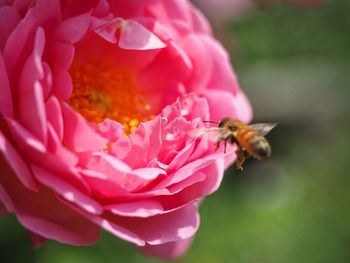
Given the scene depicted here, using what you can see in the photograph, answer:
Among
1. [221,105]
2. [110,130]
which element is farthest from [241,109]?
[110,130]

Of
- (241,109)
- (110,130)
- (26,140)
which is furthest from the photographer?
(241,109)

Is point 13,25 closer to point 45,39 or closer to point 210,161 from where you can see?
point 45,39

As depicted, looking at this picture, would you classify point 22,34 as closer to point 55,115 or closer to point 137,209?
point 55,115

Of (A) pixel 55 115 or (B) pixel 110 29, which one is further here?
(B) pixel 110 29

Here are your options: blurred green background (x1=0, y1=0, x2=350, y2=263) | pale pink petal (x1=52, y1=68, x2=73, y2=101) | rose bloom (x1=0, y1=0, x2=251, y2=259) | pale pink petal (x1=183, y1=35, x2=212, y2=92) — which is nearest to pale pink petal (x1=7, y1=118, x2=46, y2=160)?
rose bloom (x1=0, y1=0, x2=251, y2=259)

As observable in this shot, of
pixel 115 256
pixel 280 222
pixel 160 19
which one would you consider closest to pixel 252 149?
pixel 160 19

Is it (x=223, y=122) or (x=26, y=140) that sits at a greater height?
(x=26, y=140)
